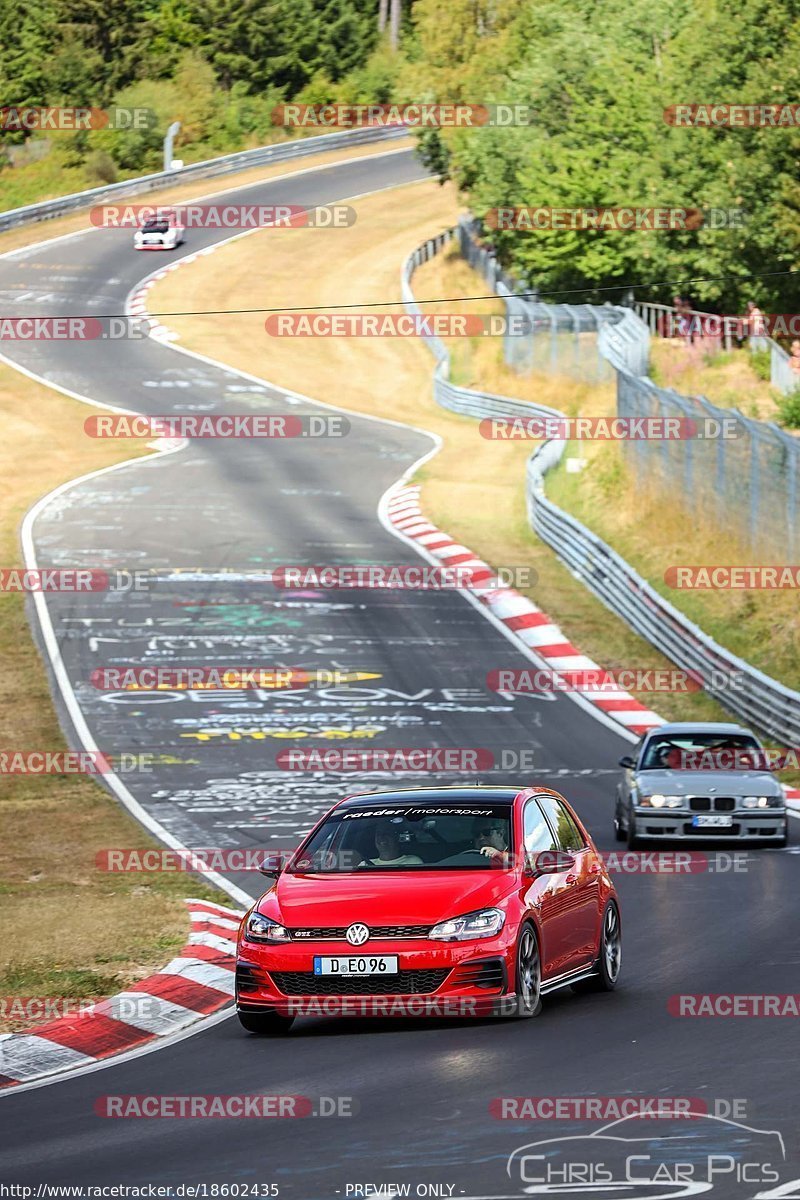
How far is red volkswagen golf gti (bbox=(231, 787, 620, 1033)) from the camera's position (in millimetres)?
11430

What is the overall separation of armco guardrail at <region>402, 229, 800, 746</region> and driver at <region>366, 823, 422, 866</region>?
15496 millimetres

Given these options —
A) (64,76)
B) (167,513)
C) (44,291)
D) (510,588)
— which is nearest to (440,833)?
(510,588)

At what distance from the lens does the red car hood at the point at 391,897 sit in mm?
11531

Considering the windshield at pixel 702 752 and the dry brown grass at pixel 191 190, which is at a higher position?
the windshield at pixel 702 752

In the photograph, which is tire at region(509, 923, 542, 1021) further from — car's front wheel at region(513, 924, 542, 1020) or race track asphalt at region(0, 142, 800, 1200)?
race track asphalt at region(0, 142, 800, 1200)

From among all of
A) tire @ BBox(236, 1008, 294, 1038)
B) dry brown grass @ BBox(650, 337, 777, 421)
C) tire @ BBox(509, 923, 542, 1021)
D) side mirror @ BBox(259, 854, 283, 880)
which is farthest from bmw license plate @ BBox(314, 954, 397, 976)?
dry brown grass @ BBox(650, 337, 777, 421)

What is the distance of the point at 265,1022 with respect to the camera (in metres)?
11.8

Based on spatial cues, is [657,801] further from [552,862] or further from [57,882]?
[552,862]

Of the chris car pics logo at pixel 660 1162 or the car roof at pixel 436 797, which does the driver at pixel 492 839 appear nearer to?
the car roof at pixel 436 797

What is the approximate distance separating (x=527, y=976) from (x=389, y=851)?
4.07 feet

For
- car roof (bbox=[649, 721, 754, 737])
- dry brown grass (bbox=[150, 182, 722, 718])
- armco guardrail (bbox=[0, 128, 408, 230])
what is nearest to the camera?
car roof (bbox=[649, 721, 754, 737])

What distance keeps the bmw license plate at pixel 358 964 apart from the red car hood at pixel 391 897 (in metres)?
0.19

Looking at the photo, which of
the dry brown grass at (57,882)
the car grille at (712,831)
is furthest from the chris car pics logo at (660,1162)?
the car grille at (712,831)

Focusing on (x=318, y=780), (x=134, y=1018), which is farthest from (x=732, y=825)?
(x=134, y=1018)
